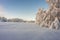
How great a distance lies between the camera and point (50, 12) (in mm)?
1609

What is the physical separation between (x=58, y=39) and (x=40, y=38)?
149mm

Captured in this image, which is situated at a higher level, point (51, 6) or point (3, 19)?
point (51, 6)

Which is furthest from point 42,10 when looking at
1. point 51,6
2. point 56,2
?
point 56,2

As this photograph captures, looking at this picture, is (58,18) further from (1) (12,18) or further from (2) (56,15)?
(1) (12,18)

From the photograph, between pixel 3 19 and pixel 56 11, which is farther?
pixel 3 19

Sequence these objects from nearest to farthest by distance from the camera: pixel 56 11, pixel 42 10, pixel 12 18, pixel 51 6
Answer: pixel 56 11 → pixel 51 6 → pixel 42 10 → pixel 12 18

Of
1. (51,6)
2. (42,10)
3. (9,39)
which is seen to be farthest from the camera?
(42,10)

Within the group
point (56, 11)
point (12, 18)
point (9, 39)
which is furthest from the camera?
point (12, 18)

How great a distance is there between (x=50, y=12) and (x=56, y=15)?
0.11m

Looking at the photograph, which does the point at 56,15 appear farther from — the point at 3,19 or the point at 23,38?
the point at 3,19

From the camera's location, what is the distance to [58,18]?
1.52m

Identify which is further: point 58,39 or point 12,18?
point 12,18

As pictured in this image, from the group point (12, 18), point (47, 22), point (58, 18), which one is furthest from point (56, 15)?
point (12, 18)

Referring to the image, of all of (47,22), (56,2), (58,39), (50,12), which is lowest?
(58,39)
